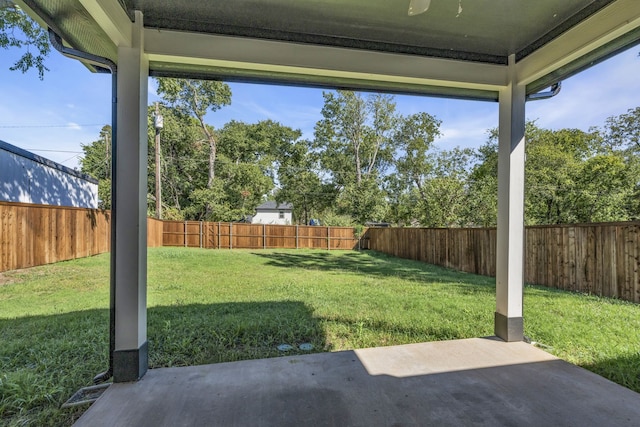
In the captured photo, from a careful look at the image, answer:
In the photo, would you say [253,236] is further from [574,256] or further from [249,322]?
[574,256]

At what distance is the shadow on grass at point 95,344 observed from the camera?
6.14 ft

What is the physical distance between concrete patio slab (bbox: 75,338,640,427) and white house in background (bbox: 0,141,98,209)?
584 centimetres

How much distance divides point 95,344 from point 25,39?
3907mm

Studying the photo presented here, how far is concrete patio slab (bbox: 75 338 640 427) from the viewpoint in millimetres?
1634

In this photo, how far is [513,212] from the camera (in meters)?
2.71

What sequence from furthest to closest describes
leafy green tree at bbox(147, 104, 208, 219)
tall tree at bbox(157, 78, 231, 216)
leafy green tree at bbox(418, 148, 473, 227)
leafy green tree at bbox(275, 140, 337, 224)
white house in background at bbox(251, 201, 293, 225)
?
1. white house in background at bbox(251, 201, 293, 225)
2. leafy green tree at bbox(275, 140, 337, 224)
3. leafy green tree at bbox(147, 104, 208, 219)
4. tall tree at bbox(157, 78, 231, 216)
5. leafy green tree at bbox(418, 148, 473, 227)

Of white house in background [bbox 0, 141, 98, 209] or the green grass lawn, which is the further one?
white house in background [bbox 0, 141, 98, 209]

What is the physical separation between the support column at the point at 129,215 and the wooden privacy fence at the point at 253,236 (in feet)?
36.5

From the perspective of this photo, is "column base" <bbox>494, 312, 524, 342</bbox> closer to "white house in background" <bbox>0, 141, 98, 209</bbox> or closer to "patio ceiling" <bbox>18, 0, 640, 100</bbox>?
"patio ceiling" <bbox>18, 0, 640, 100</bbox>

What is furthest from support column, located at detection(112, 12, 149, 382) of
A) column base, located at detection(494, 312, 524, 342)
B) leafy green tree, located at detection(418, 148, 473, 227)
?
leafy green tree, located at detection(418, 148, 473, 227)

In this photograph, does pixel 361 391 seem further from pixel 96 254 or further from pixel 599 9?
pixel 96 254

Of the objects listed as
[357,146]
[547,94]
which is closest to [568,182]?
[547,94]

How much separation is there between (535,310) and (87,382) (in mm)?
4599

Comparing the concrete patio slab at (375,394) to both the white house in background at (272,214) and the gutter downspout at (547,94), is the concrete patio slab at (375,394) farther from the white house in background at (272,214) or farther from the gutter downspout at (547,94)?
the white house in background at (272,214)
